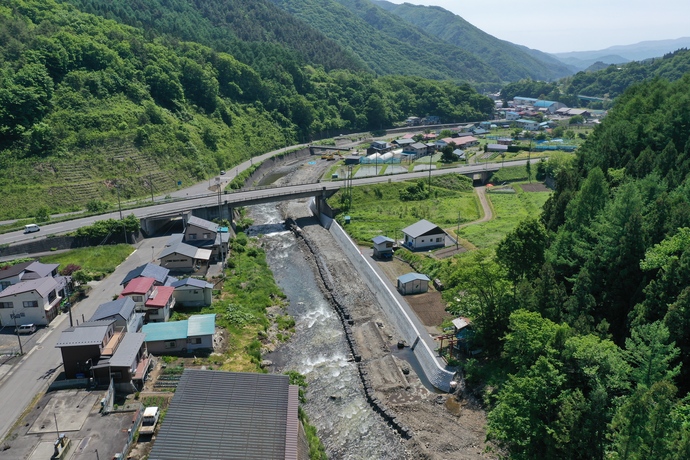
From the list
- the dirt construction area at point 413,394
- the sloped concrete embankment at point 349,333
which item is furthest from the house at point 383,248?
the sloped concrete embankment at point 349,333

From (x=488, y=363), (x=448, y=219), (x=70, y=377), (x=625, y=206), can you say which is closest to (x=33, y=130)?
(x=70, y=377)

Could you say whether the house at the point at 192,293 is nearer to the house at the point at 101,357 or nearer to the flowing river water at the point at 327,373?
the flowing river water at the point at 327,373

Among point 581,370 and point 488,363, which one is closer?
point 581,370

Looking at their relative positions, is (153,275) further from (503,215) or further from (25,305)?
(503,215)

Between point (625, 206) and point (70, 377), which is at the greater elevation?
point (625, 206)

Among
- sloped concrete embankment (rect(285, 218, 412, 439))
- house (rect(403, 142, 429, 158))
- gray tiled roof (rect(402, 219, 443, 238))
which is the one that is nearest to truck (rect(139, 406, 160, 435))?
sloped concrete embankment (rect(285, 218, 412, 439))

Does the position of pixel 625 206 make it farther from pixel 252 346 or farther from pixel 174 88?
pixel 174 88
